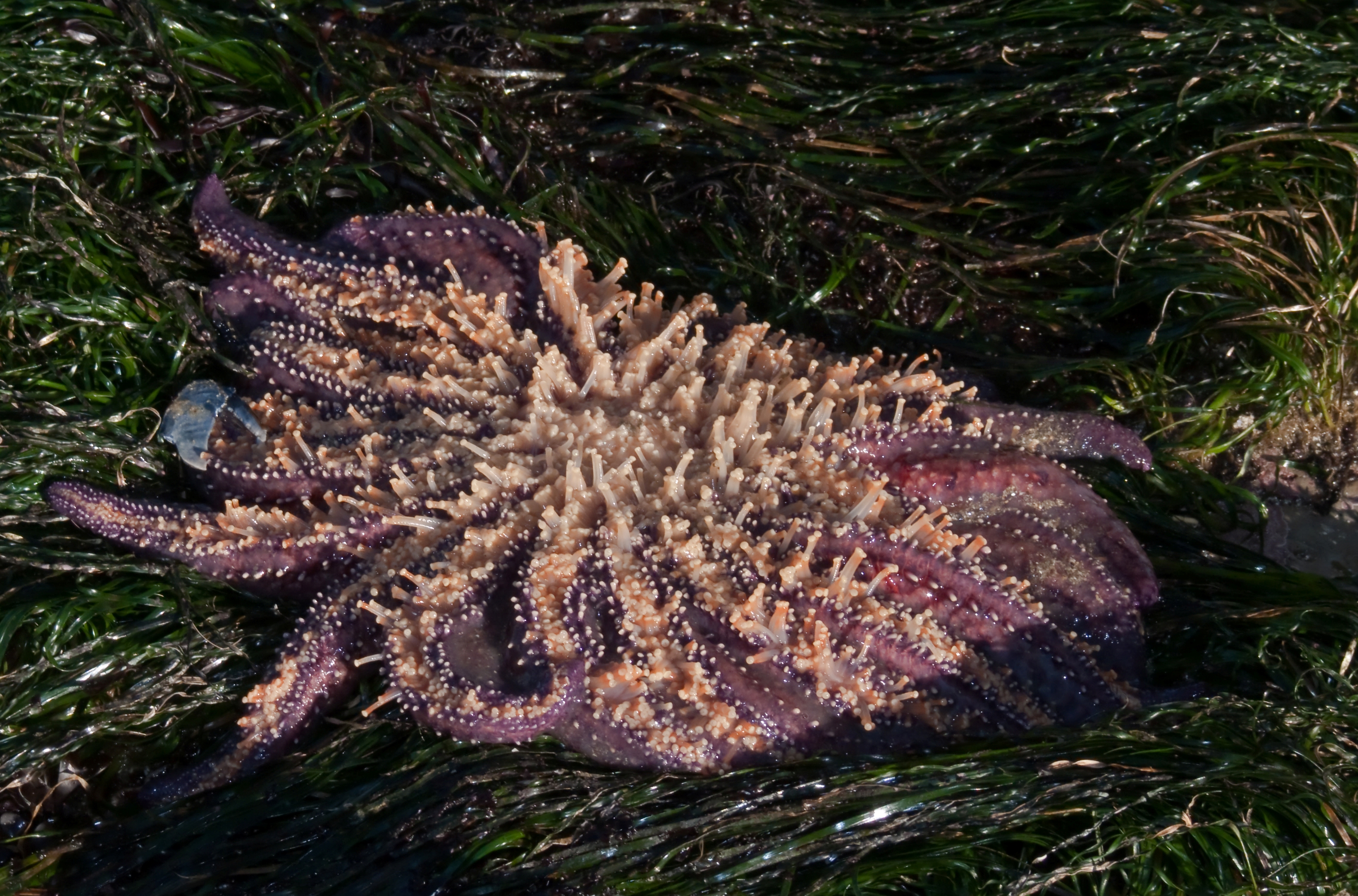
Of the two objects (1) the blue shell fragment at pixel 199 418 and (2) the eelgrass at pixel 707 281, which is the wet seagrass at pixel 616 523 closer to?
(1) the blue shell fragment at pixel 199 418

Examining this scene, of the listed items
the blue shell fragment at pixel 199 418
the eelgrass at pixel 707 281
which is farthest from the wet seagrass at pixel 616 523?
the eelgrass at pixel 707 281

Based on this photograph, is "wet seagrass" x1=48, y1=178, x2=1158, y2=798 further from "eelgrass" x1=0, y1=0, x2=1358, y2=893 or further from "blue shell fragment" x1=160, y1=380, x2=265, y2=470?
"eelgrass" x1=0, y1=0, x2=1358, y2=893

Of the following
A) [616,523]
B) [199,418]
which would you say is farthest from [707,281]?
[199,418]

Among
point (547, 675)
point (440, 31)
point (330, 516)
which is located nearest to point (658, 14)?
point (440, 31)

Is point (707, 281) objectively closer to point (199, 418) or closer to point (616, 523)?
point (616, 523)

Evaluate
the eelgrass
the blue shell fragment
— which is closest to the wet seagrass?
the blue shell fragment

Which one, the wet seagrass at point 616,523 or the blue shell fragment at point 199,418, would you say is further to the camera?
the blue shell fragment at point 199,418
